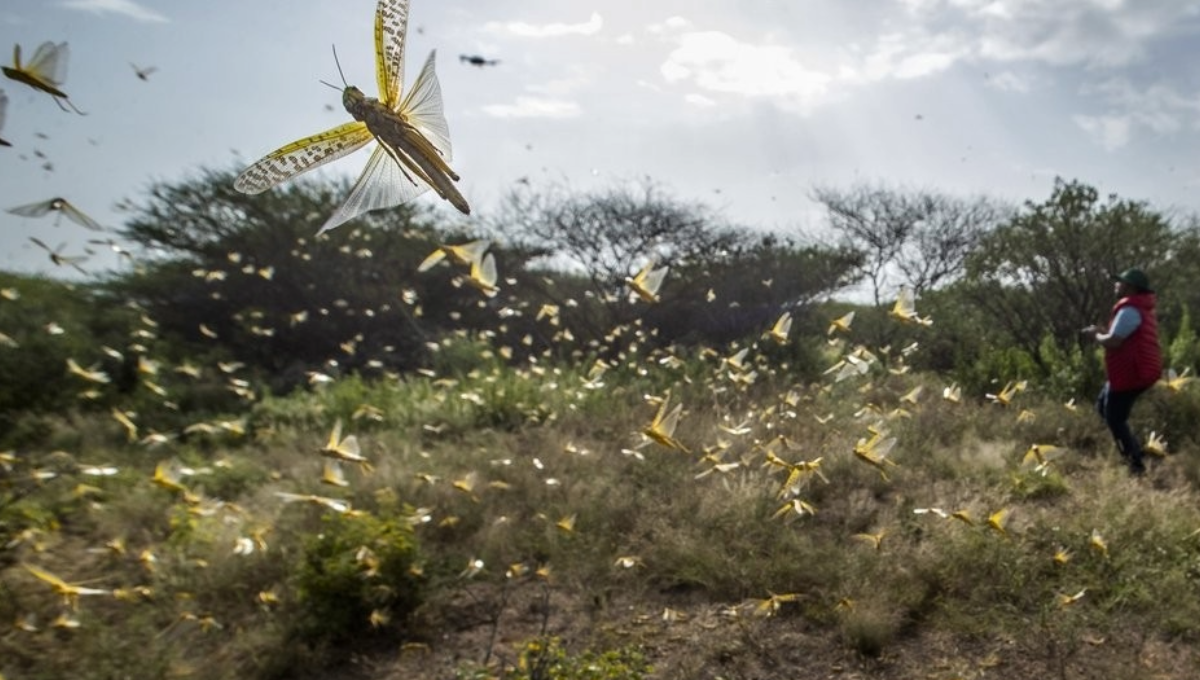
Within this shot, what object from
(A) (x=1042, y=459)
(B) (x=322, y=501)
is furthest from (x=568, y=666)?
(A) (x=1042, y=459)

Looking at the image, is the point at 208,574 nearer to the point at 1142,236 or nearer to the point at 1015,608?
the point at 1015,608

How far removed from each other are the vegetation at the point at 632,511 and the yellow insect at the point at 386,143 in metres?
1.62

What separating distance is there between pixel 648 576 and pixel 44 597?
3.49 metres

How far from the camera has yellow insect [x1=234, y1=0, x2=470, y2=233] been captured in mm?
494

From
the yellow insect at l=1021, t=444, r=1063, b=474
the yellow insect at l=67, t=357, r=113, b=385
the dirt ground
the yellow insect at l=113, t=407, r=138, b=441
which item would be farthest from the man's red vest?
the yellow insect at l=67, t=357, r=113, b=385

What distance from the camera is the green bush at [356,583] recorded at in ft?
13.8

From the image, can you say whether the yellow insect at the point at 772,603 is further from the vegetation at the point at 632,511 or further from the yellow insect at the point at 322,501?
the yellow insect at the point at 322,501

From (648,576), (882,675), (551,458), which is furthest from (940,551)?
(551,458)

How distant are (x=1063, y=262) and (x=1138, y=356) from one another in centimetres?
415

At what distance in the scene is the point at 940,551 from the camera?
4.41 m

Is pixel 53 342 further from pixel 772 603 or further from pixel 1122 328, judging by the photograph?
pixel 1122 328

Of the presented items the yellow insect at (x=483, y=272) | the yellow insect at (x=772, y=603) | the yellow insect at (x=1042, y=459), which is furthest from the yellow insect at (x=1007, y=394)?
the yellow insect at (x=483, y=272)

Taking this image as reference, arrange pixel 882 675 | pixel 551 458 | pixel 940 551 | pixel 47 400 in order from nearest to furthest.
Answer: pixel 882 675 < pixel 940 551 < pixel 551 458 < pixel 47 400

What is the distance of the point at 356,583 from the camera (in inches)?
167
